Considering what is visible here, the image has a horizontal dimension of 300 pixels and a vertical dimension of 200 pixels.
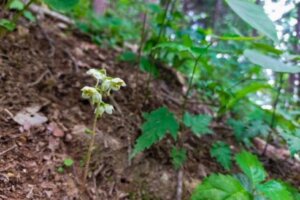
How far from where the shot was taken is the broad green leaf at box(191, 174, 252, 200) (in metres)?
1.49

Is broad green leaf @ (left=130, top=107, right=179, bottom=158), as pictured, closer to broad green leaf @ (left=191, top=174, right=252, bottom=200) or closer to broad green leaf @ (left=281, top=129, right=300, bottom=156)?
broad green leaf @ (left=191, top=174, right=252, bottom=200)

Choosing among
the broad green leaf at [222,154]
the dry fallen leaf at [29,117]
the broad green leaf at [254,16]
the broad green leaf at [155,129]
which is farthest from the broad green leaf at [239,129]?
the dry fallen leaf at [29,117]

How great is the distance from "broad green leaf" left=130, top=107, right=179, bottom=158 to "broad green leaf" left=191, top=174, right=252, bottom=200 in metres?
0.38

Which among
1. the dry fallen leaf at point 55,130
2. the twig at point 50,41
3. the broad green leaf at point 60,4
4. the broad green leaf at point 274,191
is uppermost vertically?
the broad green leaf at point 60,4

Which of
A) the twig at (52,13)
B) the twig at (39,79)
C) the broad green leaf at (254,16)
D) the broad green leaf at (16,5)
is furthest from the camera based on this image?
the twig at (52,13)

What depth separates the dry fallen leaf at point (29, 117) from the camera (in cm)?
185

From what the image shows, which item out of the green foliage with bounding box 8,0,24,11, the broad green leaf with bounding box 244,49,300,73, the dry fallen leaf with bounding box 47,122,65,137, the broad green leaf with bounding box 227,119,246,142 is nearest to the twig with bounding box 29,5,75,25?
the green foliage with bounding box 8,0,24,11

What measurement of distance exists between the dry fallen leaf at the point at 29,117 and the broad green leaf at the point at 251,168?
1163 mm

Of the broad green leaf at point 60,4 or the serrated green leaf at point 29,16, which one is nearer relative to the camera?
the broad green leaf at point 60,4

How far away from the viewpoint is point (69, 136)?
1.93m

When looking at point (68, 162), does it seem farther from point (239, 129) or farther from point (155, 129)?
point (239, 129)

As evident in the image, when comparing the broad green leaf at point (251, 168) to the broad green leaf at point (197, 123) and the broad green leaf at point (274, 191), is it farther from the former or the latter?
the broad green leaf at point (197, 123)

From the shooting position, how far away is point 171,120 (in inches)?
77.0

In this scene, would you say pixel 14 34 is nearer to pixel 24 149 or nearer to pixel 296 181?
pixel 24 149
